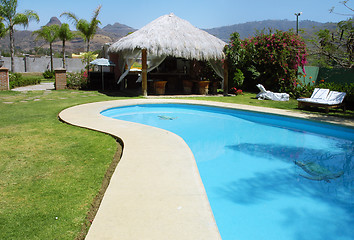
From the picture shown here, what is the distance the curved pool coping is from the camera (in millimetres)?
2291

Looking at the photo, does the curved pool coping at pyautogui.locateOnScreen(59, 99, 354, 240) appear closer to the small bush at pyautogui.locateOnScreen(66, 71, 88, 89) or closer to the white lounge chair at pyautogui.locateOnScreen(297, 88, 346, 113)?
the white lounge chair at pyautogui.locateOnScreen(297, 88, 346, 113)

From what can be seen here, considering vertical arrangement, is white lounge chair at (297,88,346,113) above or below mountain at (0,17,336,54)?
below

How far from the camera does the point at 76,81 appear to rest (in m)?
15.8

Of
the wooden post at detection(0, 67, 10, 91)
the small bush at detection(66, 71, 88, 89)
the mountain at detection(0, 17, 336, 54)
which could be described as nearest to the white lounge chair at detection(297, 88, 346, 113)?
the mountain at detection(0, 17, 336, 54)

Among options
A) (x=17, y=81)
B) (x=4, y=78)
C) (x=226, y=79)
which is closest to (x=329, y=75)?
(x=226, y=79)

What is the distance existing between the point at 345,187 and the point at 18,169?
4800mm

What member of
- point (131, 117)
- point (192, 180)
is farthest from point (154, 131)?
point (131, 117)

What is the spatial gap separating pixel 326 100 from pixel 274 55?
493cm

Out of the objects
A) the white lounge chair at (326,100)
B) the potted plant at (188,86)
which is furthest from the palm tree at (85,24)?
the white lounge chair at (326,100)

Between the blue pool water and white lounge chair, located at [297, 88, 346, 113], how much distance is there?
1862 millimetres

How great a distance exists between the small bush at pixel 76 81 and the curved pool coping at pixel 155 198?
38.8ft

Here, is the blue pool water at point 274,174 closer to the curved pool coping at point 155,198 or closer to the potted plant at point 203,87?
the curved pool coping at point 155,198

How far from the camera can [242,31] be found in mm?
130500

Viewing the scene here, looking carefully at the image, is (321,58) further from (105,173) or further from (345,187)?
(105,173)
